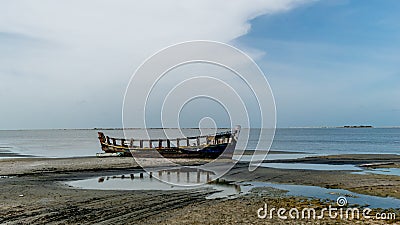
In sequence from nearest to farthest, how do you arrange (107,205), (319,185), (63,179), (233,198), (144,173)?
(107,205), (233,198), (319,185), (63,179), (144,173)

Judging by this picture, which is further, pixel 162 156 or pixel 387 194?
pixel 162 156

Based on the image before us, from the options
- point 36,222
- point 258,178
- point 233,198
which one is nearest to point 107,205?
point 36,222

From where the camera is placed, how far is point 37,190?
1838 cm

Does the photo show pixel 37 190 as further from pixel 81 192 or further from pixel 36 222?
pixel 36 222

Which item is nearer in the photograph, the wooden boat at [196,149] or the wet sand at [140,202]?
the wet sand at [140,202]

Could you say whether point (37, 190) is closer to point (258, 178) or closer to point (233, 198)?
point (233, 198)

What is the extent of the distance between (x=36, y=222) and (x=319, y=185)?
14.3 metres

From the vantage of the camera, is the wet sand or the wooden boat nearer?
the wet sand

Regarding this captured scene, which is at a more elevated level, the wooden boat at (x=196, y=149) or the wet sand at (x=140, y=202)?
the wooden boat at (x=196, y=149)

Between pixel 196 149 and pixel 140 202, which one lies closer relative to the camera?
pixel 140 202

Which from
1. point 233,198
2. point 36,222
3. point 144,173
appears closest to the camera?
point 36,222

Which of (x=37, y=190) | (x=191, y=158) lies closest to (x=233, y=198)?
(x=37, y=190)

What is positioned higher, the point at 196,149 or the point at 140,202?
the point at 196,149

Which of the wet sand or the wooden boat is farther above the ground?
the wooden boat
